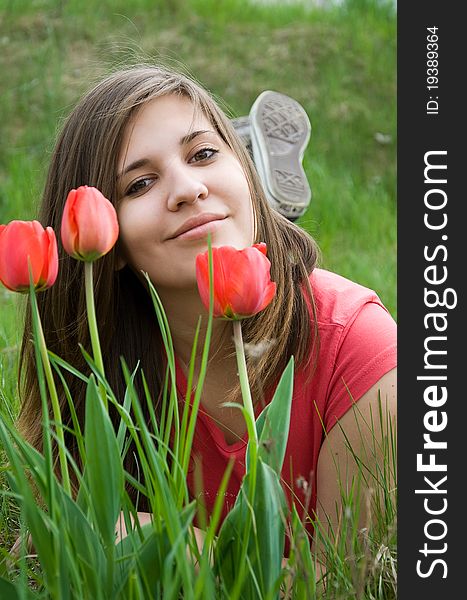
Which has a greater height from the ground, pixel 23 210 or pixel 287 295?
pixel 23 210

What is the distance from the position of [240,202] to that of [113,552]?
2.36ft

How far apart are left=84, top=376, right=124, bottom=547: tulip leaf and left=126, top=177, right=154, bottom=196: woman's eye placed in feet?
2.30

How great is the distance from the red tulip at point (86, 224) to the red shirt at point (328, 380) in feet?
2.39

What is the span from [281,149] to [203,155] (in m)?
1.24

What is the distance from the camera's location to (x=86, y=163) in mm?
1539

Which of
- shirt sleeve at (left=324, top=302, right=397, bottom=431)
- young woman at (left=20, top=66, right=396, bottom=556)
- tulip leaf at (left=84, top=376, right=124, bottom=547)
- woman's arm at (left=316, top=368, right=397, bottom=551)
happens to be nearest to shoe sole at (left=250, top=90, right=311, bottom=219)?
young woman at (left=20, top=66, right=396, bottom=556)

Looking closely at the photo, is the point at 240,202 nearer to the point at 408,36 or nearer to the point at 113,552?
the point at 408,36

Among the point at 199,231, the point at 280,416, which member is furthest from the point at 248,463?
the point at 199,231

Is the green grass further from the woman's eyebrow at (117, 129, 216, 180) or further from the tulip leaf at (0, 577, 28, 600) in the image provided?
the tulip leaf at (0, 577, 28, 600)

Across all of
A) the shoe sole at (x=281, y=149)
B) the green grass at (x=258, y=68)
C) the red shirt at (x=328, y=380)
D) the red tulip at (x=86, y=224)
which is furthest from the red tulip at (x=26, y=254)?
the green grass at (x=258, y=68)

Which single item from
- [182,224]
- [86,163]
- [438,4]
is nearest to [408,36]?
[438,4]

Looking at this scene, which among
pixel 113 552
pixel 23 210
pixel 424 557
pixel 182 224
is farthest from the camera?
pixel 23 210

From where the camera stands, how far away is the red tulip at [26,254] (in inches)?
31.4

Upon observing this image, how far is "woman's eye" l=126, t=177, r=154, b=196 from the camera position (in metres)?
1.43
